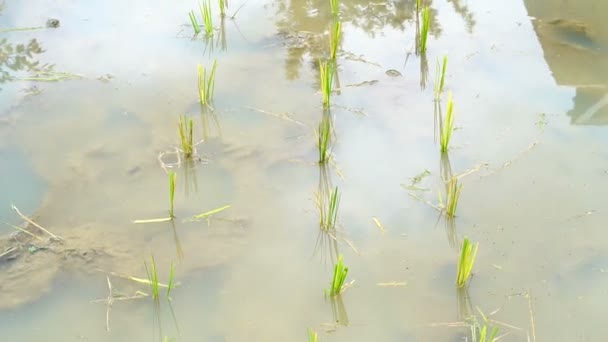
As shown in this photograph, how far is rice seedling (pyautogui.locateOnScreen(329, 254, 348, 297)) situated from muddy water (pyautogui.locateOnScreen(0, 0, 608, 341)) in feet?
0.19

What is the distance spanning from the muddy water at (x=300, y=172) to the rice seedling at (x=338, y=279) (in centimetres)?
6

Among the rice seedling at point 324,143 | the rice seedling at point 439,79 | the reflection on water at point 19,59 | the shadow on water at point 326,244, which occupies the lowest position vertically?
the shadow on water at point 326,244

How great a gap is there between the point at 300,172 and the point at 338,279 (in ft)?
2.61

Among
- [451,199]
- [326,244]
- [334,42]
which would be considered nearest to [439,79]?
[334,42]

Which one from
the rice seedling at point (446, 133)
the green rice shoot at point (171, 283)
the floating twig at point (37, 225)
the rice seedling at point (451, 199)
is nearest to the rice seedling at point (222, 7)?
the rice seedling at point (446, 133)

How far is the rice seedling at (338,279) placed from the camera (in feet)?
6.92

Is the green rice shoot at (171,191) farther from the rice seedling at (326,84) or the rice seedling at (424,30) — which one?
the rice seedling at (424,30)

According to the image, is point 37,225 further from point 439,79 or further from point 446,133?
point 439,79

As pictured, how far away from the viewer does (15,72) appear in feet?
11.5

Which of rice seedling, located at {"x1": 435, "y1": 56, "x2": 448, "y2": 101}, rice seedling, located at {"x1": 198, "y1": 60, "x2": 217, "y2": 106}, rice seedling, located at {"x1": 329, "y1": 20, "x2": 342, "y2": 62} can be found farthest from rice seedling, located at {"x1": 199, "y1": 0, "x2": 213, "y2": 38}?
rice seedling, located at {"x1": 435, "y1": 56, "x2": 448, "y2": 101}

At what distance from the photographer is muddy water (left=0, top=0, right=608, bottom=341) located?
2.23 m

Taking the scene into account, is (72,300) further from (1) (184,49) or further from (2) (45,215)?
(1) (184,49)

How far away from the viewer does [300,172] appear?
9.38ft

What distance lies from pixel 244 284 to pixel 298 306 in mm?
228
